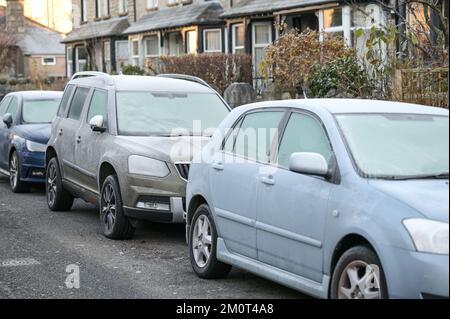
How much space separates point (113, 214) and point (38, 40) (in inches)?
2468

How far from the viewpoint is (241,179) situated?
765cm

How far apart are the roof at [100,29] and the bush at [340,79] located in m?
27.5

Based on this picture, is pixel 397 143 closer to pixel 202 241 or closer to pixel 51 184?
pixel 202 241

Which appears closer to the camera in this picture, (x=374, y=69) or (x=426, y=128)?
(x=426, y=128)

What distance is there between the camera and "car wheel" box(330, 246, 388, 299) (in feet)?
19.3

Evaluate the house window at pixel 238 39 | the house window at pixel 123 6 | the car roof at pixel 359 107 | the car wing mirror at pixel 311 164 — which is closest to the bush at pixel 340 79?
the car roof at pixel 359 107

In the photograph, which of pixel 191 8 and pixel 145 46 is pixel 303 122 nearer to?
pixel 191 8

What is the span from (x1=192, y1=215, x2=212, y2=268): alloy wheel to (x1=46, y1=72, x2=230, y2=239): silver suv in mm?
1625

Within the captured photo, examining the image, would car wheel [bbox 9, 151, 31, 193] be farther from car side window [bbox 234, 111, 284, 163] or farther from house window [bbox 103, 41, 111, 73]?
house window [bbox 103, 41, 111, 73]

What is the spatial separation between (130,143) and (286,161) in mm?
3599

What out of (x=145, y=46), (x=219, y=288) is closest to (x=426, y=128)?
(x=219, y=288)

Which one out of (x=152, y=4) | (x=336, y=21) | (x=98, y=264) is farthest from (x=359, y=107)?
(x=152, y=4)

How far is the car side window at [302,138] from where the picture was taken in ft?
22.9
